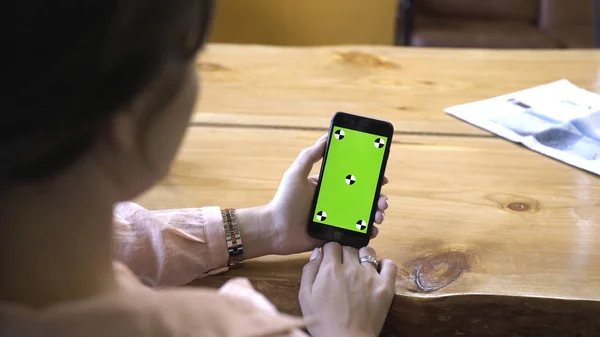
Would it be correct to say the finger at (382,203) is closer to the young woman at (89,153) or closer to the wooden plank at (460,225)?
the wooden plank at (460,225)

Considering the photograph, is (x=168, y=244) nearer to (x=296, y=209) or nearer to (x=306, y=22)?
(x=296, y=209)

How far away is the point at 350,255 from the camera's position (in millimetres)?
849

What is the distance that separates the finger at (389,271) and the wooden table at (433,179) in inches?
0.7

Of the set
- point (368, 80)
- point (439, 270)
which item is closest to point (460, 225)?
point (439, 270)

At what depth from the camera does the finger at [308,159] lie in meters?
0.90

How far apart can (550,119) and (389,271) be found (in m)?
0.52

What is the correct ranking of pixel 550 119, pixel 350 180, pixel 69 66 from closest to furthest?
pixel 69 66 < pixel 350 180 < pixel 550 119

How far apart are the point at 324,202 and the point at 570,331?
0.33 metres

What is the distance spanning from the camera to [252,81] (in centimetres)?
132

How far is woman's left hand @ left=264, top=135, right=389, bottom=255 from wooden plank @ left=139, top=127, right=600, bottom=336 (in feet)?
0.07

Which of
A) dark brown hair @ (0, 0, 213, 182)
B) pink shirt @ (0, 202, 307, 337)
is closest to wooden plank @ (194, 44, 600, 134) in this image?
pink shirt @ (0, 202, 307, 337)

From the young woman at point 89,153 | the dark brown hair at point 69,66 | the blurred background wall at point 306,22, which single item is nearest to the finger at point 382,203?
the young woman at point 89,153

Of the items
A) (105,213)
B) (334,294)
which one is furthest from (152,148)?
(334,294)

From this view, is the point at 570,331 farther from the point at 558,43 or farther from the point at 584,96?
the point at 558,43
